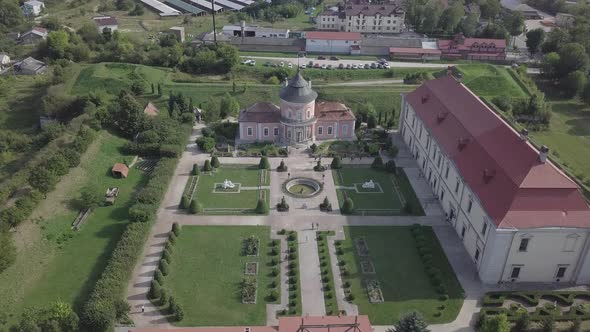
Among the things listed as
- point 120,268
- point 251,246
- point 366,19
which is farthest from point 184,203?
point 366,19

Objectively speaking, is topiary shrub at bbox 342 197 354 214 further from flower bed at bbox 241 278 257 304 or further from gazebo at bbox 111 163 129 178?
gazebo at bbox 111 163 129 178

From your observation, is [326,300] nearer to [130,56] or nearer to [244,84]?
[244,84]

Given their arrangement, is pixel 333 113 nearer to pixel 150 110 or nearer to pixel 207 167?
pixel 207 167

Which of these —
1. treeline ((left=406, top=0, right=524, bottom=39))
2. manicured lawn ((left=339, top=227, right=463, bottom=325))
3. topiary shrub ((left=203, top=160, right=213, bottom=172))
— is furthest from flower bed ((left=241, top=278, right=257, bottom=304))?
treeline ((left=406, top=0, right=524, bottom=39))

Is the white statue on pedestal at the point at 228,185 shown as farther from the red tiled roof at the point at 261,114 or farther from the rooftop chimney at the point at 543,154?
the rooftop chimney at the point at 543,154

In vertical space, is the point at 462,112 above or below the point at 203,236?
above

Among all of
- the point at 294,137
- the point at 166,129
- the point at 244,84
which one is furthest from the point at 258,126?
the point at 244,84
